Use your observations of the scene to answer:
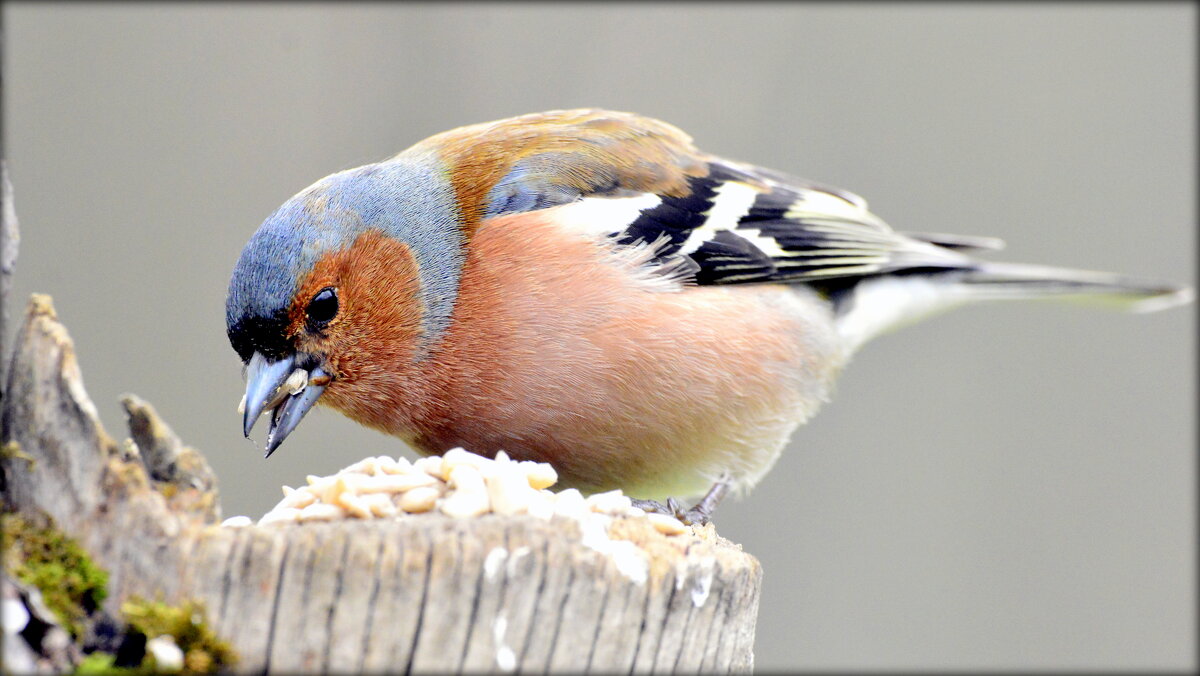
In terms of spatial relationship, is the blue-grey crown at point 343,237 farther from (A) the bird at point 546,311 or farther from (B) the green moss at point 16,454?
(B) the green moss at point 16,454

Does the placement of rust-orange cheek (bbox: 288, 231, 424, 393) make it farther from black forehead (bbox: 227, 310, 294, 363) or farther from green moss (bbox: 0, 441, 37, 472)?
green moss (bbox: 0, 441, 37, 472)

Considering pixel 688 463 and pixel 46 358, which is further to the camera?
pixel 688 463

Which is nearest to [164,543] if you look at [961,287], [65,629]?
[65,629]

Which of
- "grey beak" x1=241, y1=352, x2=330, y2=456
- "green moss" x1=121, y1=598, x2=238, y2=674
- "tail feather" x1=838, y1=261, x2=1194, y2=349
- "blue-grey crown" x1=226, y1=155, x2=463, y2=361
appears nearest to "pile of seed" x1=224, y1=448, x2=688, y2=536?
"green moss" x1=121, y1=598, x2=238, y2=674

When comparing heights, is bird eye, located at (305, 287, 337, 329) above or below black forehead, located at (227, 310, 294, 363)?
above

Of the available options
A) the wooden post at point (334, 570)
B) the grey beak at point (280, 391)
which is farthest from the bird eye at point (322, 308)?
the wooden post at point (334, 570)

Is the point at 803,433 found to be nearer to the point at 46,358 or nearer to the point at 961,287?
the point at 961,287
